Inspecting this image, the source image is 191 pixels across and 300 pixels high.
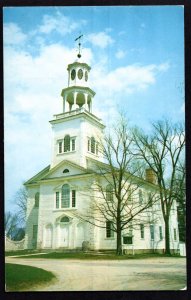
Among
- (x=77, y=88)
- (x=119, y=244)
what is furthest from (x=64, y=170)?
(x=119, y=244)

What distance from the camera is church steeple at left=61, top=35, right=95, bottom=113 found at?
2036 centimetres

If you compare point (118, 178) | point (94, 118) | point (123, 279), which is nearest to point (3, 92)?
point (94, 118)

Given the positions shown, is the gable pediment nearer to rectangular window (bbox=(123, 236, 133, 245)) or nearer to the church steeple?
the church steeple

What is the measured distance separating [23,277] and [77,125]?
11.0 m

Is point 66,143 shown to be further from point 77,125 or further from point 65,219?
point 65,219

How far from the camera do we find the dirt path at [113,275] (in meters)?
14.2

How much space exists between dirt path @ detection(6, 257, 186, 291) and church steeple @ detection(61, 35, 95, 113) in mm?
8143

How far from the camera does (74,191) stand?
2189 centimetres

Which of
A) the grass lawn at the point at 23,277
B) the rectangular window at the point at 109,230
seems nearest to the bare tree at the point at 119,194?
the rectangular window at the point at 109,230

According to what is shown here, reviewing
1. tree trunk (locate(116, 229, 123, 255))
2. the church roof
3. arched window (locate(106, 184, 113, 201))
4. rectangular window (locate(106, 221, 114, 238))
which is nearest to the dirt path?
tree trunk (locate(116, 229, 123, 255))

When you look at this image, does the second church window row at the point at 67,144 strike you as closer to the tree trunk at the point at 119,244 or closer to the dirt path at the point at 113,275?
the tree trunk at the point at 119,244

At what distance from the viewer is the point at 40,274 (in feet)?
49.1

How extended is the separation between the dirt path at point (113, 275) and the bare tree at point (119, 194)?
2509 mm

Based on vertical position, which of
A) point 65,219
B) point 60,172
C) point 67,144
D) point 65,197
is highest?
point 67,144
